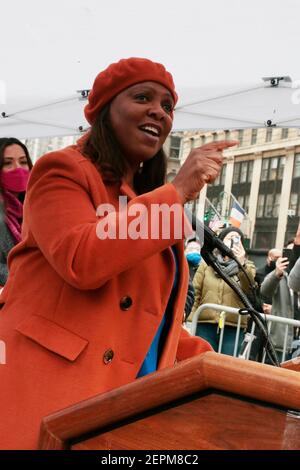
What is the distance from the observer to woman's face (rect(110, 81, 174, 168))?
1574 millimetres

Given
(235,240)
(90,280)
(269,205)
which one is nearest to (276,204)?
(269,205)

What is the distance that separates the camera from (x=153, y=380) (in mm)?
874

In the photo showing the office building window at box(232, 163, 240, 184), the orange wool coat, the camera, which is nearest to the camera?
the orange wool coat

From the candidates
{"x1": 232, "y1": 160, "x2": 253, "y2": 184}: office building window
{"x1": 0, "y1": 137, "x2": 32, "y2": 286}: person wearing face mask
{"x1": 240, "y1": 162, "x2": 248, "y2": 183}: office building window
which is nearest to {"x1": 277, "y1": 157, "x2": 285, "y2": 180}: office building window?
{"x1": 232, "y1": 160, "x2": 253, "y2": 184}: office building window

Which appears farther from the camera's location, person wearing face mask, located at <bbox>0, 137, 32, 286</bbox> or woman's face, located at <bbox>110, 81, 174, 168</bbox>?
person wearing face mask, located at <bbox>0, 137, 32, 286</bbox>

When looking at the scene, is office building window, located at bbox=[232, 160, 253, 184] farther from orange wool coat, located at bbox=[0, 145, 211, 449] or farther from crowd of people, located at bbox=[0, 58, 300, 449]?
orange wool coat, located at bbox=[0, 145, 211, 449]

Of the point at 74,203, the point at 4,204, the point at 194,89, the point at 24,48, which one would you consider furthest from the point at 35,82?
the point at 74,203

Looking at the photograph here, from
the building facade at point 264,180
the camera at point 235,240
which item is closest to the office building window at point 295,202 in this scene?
the building facade at point 264,180

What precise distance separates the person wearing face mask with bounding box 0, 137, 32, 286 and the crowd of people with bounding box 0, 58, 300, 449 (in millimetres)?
1671

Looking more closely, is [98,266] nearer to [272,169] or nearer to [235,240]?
[235,240]

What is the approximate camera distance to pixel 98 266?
1264 millimetres

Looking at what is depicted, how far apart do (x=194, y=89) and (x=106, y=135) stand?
12.3ft

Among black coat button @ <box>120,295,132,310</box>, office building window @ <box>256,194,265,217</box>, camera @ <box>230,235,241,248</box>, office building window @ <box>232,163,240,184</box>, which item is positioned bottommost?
office building window @ <box>256,194,265,217</box>

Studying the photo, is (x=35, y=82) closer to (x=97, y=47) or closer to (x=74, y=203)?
(x=97, y=47)
